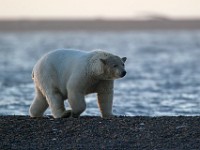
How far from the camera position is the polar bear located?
12.8 meters

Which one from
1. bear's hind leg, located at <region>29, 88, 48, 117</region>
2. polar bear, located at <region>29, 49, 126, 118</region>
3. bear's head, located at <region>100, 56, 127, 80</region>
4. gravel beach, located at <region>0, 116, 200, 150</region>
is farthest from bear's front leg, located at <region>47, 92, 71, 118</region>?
bear's head, located at <region>100, 56, 127, 80</region>

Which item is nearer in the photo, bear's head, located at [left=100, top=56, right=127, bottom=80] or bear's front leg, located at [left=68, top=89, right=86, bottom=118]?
bear's head, located at [left=100, top=56, right=127, bottom=80]

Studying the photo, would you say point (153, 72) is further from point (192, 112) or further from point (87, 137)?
point (87, 137)

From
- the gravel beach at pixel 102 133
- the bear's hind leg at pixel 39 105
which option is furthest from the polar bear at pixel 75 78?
the gravel beach at pixel 102 133

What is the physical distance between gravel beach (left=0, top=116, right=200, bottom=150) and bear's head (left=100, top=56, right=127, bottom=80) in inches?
30.0

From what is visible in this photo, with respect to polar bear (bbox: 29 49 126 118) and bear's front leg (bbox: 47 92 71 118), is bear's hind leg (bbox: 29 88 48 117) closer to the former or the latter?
polar bear (bbox: 29 49 126 118)

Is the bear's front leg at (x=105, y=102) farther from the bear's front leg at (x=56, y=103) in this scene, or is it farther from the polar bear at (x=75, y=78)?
the bear's front leg at (x=56, y=103)

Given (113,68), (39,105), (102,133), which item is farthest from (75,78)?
(102,133)

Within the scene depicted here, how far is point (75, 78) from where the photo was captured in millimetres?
12781

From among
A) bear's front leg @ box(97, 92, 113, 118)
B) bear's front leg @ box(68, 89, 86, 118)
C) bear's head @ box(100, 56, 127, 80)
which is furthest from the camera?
bear's front leg @ box(97, 92, 113, 118)

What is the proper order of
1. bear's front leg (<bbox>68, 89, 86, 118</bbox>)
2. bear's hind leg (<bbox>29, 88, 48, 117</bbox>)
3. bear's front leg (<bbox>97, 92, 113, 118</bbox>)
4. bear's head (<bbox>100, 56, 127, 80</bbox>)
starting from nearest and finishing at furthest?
bear's head (<bbox>100, 56, 127, 80</bbox>) < bear's front leg (<bbox>68, 89, 86, 118</bbox>) < bear's front leg (<bbox>97, 92, 113, 118</bbox>) < bear's hind leg (<bbox>29, 88, 48, 117</bbox>)

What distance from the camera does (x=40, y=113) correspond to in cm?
1389

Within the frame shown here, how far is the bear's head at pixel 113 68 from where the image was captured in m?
12.6

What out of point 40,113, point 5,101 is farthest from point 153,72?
point 40,113
